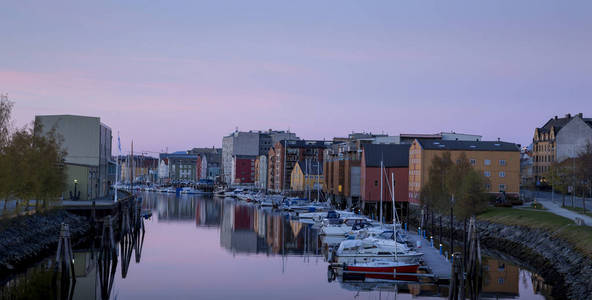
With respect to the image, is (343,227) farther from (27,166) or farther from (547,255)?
(27,166)

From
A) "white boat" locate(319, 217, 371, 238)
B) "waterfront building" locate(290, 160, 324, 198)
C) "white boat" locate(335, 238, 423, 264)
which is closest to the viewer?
"white boat" locate(335, 238, 423, 264)

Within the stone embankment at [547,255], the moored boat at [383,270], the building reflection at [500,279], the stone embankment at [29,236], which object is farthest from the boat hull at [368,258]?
the stone embankment at [29,236]

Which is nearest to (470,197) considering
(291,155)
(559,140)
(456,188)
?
(456,188)

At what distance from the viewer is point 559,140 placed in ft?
386

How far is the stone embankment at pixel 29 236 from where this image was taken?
1677 inches

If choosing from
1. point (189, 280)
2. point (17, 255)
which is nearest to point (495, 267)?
point (189, 280)

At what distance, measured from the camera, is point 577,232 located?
1785 inches

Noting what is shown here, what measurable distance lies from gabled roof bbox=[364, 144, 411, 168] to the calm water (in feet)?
88.6

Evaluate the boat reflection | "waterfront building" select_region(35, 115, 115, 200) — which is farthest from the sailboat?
"waterfront building" select_region(35, 115, 115, 200)

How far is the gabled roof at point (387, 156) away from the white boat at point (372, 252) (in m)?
52.1

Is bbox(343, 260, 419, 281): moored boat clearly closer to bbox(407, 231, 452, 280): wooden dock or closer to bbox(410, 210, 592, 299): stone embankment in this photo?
bbox(407, 231, 452, 280): wooden dock

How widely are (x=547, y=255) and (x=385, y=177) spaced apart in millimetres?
48959

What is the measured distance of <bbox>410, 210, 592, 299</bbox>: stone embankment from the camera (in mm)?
36688

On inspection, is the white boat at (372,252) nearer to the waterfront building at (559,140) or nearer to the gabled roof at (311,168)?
the waterfront building at (559,140)
